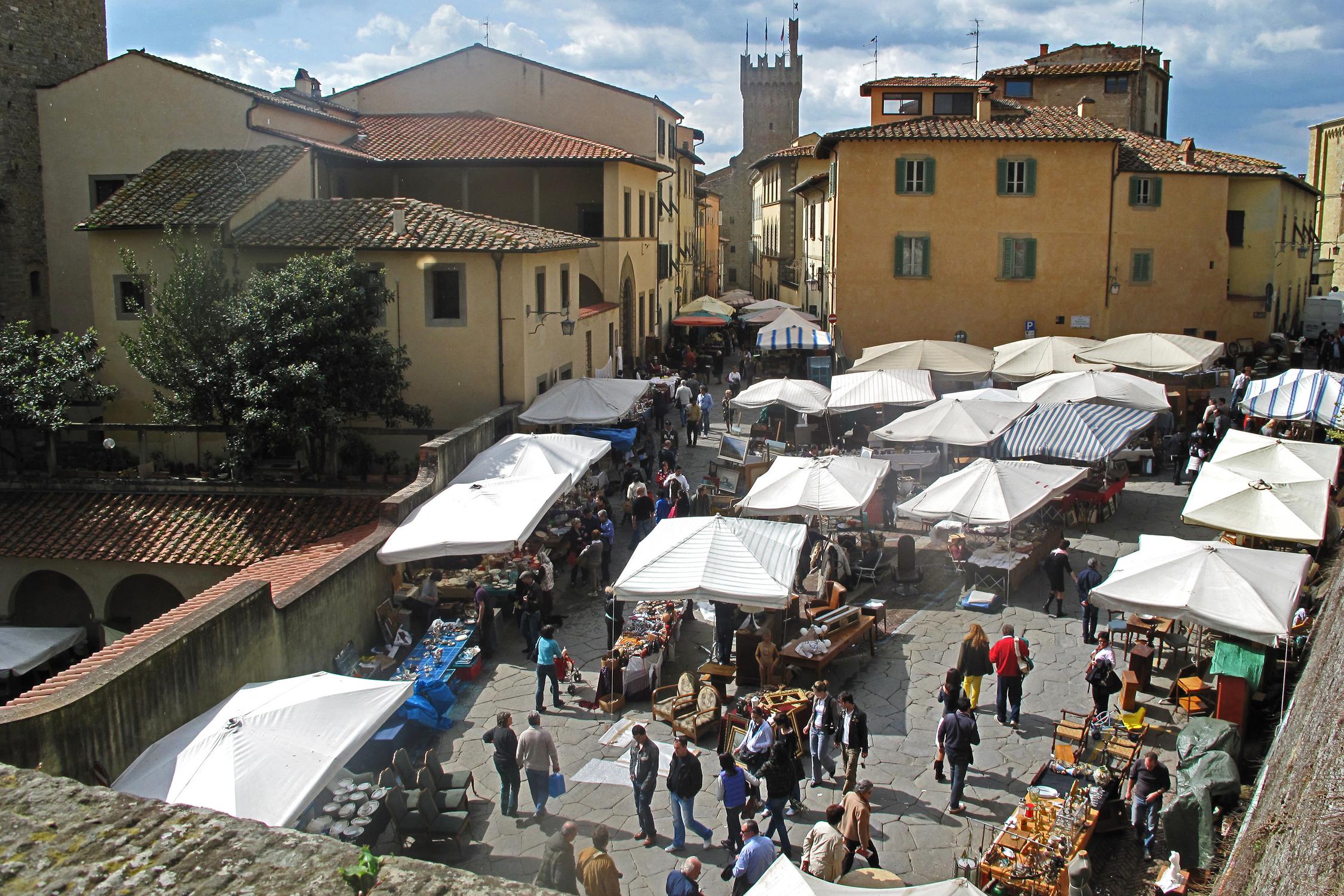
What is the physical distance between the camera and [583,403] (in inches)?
857

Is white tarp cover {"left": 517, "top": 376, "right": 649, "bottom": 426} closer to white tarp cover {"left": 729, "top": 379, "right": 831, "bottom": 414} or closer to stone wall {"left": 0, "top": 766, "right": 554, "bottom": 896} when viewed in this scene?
white tarp cover {"left": 729, "top": 379, "right": 831, "bottom": 414}

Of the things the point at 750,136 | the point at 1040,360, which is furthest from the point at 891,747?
the point at 750,136

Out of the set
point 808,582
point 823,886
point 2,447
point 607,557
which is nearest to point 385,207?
point 2,447

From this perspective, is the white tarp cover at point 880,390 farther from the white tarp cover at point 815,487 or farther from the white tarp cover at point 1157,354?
the white tarp cover at point 815,487

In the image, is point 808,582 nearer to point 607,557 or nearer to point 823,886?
point 607,557

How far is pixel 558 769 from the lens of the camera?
424 inches

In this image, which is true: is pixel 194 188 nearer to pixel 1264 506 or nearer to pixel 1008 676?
pixel 1008 676

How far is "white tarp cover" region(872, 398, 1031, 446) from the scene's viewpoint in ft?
64.1

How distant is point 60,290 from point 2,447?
8.95 metres

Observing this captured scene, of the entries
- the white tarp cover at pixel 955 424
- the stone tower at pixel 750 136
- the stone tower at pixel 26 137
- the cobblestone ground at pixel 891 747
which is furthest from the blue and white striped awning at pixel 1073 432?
the stone tower at pixel 750 136

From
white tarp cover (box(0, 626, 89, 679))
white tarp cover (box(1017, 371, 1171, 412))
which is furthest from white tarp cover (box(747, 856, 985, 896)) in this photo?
white tarp cover (box(1017, 371, 1171, 412))

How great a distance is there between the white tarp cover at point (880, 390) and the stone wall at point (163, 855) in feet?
63.4

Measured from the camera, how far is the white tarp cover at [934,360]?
25656 mm

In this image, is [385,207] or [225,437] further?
[385,207]
